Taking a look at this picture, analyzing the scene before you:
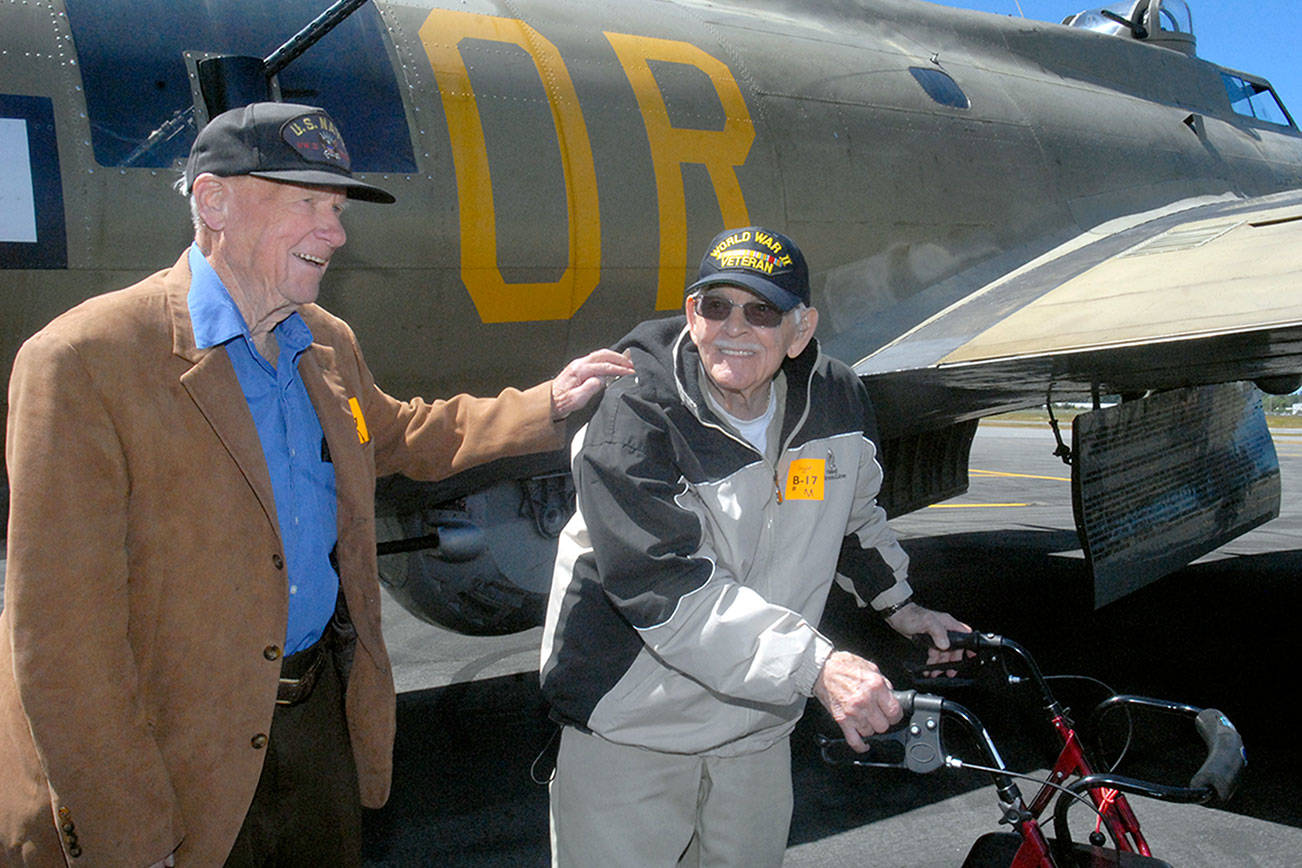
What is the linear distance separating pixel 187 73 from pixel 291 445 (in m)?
1.98

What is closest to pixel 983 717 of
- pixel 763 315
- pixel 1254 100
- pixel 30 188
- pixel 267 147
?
pixel 763 315

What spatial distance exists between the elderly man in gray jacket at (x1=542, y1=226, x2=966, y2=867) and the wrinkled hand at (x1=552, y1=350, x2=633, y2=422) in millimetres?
346

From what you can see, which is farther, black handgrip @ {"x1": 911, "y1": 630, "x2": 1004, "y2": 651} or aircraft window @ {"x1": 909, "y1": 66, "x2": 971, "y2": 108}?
aircraft window @ {"x1": 909, "y1": 66, "x2": 971, "y2": 108}

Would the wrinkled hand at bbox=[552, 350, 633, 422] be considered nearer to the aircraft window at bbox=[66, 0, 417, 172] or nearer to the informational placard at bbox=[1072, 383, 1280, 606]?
the aircraft window at bbox=[66, 0, 417, 172]

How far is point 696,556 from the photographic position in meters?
2.10

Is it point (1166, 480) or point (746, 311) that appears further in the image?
point (1166, 480)

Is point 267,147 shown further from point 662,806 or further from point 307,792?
point 662,806

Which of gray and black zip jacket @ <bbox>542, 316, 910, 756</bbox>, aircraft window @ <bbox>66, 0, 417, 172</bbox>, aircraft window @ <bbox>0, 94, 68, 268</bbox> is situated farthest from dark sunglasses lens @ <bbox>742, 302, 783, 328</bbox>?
aircraft window @ <bbox>0, 94, 68, 268</bbox>

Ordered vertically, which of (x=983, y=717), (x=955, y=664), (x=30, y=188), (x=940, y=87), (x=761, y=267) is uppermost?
(x=940, y=87)

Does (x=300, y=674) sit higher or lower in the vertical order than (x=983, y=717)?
higher

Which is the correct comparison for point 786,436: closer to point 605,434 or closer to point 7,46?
point 605,434

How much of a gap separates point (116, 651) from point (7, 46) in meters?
2.35

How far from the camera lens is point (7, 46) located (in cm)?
314

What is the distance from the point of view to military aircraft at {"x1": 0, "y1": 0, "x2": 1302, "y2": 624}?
3.34m
